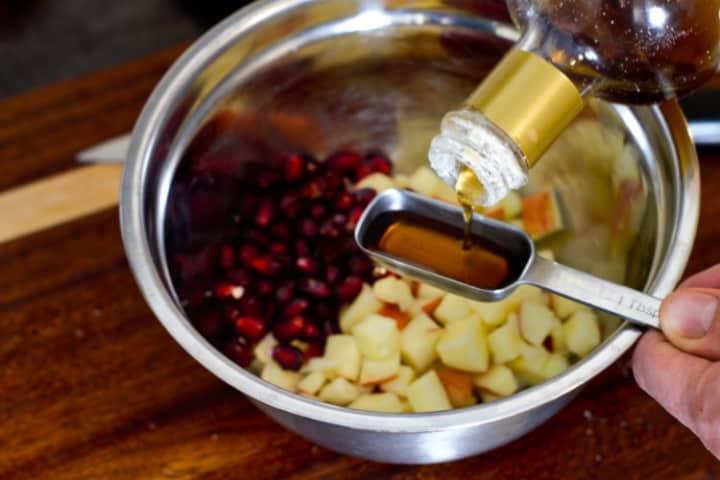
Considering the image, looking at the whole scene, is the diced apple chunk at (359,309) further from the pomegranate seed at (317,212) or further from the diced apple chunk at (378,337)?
the pomegranate seed at (317,212)

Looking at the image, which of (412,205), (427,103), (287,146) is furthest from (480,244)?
(287,146)

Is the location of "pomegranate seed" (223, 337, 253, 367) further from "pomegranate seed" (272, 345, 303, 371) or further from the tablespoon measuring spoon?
the tablespoon measuring spoon

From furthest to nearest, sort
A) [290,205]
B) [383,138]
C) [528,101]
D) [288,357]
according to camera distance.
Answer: [383,138], [290,205], [288,357], [528,101]

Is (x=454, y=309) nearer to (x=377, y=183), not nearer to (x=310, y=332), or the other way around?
(x=310, y=332)

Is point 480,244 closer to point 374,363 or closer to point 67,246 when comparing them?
point 374,363

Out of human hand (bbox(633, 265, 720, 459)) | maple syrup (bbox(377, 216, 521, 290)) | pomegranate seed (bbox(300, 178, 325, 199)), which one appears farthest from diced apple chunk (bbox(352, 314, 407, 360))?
human hand (bbox(633, 265, 720, 459))

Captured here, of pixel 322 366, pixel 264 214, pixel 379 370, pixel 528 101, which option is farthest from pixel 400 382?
pixel 528 101
